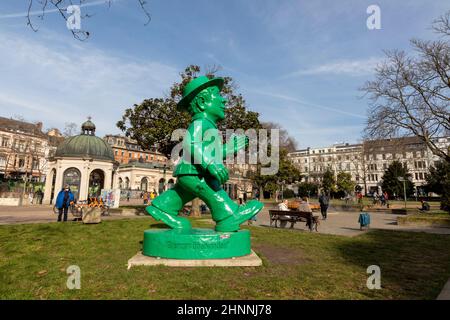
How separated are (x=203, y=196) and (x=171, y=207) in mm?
803

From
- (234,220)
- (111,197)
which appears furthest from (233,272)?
(111,197)

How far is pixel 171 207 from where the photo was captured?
19.9ft

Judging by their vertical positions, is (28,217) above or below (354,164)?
below

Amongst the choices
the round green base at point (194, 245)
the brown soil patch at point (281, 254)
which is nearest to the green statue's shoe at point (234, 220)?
the round green base at point (194, 245)

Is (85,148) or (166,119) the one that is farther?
(85,148)

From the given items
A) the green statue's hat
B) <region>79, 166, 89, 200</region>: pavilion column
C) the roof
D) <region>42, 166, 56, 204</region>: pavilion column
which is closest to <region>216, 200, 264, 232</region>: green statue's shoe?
the green statue's hat

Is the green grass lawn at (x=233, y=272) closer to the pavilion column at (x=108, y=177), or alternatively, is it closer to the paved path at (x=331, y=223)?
the paved path at (x=331, y=223)

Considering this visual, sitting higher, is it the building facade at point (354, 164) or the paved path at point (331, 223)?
the building facade at point (354, 164)

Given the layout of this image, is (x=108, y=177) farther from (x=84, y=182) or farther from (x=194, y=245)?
(x=194, y=245)

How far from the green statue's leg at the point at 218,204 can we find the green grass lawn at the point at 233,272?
0.95m

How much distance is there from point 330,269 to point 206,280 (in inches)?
101

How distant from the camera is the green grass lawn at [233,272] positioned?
3961 millimetres

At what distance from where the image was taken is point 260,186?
4200 centimetres

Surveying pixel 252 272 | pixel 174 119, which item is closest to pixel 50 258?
pixel 252 272
